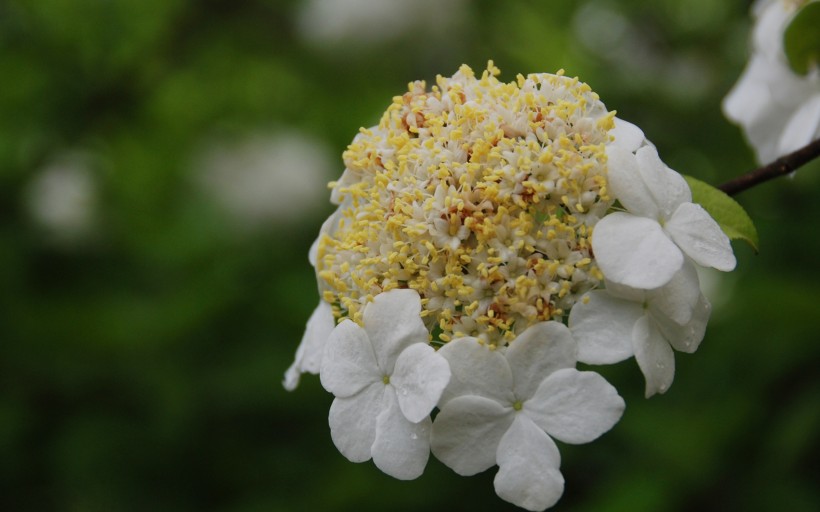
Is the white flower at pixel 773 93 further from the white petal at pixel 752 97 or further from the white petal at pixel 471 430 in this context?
the white petal at pixel 471 430

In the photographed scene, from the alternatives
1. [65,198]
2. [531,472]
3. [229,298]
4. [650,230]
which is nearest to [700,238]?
[650,230]

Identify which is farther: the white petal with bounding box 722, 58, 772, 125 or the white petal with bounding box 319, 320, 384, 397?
the white petal with bounding box 722, 58, 772, 125

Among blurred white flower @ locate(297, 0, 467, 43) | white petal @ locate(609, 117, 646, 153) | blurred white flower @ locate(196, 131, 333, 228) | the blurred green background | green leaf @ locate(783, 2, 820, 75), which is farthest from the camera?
blurred white flower @ locate(297, 0, 467, 43)

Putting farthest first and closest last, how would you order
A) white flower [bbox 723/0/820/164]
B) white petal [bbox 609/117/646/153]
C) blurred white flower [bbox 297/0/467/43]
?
blurred white flower [bbox 297/0/467/43], white flower [bbox 723/0/820/164], white petal [bbox 609/117/646/153]

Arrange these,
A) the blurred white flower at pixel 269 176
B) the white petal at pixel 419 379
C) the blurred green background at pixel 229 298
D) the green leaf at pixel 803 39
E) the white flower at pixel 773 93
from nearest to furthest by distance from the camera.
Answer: the white petal at pixel 419 379 → the green leaf at pixel 803 39 → the white flower at pixel 773 93 → the blurred green background at pixel 229 298 → the blurred white flower at pixel 269 176

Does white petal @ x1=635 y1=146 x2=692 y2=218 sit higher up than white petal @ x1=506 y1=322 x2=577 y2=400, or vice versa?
white petal @ x1=635 y1=146 x2=692 y2=218

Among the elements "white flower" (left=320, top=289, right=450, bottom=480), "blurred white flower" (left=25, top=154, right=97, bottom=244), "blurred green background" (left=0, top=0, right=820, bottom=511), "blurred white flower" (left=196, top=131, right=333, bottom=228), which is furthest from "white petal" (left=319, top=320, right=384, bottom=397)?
"blurred white flower" (left=196, top=131, right=333, bottom=228)

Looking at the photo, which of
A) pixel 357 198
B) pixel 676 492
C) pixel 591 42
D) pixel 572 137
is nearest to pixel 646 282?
pixel 572 137

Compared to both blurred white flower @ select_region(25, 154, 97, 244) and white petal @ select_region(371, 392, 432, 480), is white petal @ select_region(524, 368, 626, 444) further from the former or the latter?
blurred white flower @ select_region(25, 154, 97, 244)

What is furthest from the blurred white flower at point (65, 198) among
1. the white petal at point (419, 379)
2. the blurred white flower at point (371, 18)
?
the white petal at point (419, 379)
